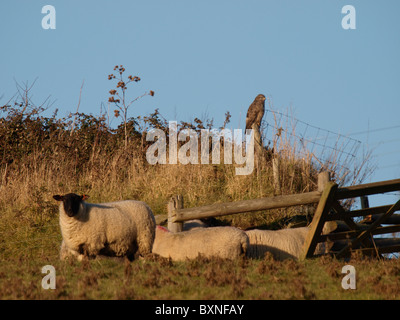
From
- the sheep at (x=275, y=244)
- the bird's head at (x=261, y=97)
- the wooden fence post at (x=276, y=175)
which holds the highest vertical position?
the bird's head at (x=261, y=97)

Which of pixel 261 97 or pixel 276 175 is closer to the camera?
pixel 276 175

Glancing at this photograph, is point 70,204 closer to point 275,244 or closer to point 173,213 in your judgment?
point 173,213

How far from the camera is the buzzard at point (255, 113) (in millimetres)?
17208

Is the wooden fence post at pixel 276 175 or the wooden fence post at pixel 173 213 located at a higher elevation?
the wooden fence post at pixel 276 175

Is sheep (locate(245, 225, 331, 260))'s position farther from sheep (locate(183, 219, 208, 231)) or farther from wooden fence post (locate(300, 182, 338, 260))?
sheep (locate(183, 219, 208, 231))

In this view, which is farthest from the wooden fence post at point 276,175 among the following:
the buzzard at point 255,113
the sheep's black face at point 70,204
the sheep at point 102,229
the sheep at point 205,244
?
the sheep's black face at point 70,204

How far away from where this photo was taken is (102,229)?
1073cm

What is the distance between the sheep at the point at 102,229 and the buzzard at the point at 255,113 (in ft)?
22.4

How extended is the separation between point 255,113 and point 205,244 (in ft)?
23.2

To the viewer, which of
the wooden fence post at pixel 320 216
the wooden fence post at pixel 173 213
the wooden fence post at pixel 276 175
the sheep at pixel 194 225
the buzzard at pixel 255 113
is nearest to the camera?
the wooden fence post at pixel 320 216

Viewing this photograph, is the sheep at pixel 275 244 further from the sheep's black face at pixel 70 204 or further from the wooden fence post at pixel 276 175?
the sheep's black face at pixel 70 204

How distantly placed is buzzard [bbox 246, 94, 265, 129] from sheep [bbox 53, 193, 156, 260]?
683cm

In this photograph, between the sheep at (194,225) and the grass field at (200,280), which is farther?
the sheep at (194,225)

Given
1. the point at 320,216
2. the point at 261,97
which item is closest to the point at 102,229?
the point at 320,216
